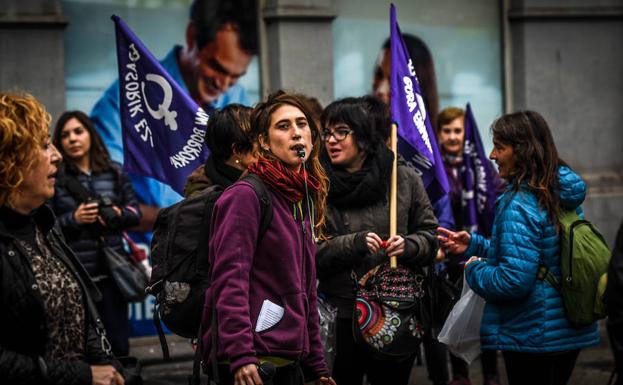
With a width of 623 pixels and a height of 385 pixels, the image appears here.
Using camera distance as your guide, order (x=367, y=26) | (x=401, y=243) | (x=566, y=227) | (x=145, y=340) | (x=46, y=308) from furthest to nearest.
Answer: (x=367, y=26) < (x=145, y=340) < (x=401, y=243) < (x=566, y=227) < (x=46, y=308)

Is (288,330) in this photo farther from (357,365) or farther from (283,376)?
(357,365)

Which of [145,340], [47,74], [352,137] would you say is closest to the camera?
[352,137]

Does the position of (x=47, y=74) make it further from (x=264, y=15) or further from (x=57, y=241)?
(x=57, y=241)

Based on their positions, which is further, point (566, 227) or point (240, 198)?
point (566, 227)

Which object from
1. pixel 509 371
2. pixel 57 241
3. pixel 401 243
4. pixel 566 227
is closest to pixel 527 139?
pixel 566 227

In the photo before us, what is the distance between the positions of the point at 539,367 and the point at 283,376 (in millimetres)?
1453

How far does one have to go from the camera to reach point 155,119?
5.87 metres

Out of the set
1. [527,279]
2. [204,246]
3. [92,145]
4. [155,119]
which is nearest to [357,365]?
[527,279]

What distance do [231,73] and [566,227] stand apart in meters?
4.88

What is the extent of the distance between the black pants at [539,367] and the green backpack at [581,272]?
8.6 inches

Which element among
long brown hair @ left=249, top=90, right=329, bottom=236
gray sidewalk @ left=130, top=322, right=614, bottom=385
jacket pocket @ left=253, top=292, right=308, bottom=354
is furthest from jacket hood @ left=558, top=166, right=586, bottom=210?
gray sidewalk @ left=130, top=322, right=614, bottom=385

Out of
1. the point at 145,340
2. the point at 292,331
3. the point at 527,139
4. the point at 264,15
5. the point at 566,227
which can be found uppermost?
the point at 264,15

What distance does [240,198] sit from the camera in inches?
154

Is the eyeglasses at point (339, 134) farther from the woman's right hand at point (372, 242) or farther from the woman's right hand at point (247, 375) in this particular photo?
the woman's right hand at point (247, 375)
